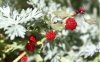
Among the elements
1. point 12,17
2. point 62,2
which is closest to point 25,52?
point 12,17

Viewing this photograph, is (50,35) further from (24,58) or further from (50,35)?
(24,58)

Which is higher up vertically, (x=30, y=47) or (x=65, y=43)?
(x=65, y=43)

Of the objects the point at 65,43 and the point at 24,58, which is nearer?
the point at 24,58

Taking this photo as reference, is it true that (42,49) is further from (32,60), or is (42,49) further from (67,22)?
(67,22)

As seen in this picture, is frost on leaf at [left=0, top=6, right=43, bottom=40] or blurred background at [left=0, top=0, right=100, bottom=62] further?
blurred background at [left=0, top=0, right=100, bottom=62]

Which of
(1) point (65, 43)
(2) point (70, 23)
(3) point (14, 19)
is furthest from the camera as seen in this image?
(1) point (65, 43)

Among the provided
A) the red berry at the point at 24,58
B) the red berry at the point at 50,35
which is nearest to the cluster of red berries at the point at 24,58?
the red berry at the point at 24,58

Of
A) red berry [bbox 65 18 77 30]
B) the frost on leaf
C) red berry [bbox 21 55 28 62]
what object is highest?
red berry [bbox 65 18 77 30]

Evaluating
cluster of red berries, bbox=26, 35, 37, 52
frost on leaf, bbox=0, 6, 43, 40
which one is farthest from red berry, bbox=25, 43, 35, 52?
frost on leaf, bbox=0, 6, 43, 40

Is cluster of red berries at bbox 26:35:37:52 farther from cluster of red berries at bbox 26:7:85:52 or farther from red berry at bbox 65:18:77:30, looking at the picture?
red berry at bbox 65:18:77:30

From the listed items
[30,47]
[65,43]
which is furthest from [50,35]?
[65,43]

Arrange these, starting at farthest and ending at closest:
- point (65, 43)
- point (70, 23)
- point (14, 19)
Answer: point (65, 43)
point (70, 23)
point (14, 19)
